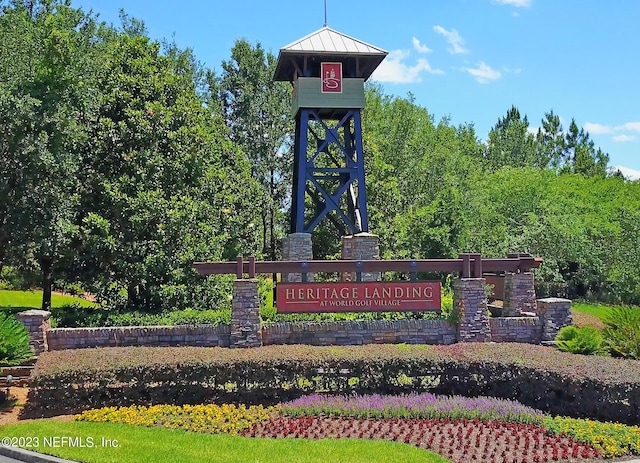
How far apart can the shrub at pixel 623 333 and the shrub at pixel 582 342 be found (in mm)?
250

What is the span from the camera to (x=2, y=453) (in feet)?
25.6

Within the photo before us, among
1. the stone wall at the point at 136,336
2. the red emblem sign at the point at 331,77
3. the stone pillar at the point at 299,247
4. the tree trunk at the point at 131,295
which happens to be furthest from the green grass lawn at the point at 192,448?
the red emblem sign at the point at 331,77

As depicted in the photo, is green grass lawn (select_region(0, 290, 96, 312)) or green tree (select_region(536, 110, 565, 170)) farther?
green tree (select_region(536, 110, 565, 170))

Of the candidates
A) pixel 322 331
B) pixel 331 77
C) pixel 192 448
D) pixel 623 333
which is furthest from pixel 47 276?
pixel 623 333

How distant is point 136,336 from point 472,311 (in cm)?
710

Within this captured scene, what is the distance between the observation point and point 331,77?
1825 cm

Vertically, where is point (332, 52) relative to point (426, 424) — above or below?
above

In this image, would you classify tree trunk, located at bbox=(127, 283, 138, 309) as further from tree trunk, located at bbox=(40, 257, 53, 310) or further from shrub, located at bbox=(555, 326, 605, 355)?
shrub, located at bbox=(555, 326, 605, 355)

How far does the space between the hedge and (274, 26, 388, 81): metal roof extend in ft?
33.7

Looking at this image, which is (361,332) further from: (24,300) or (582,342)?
(24,300)

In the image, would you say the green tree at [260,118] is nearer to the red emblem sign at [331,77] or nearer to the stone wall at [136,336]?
the red emblem sign at [331,77]

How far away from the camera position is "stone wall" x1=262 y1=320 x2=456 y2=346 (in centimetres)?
1195

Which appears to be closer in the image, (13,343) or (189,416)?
(189,416)

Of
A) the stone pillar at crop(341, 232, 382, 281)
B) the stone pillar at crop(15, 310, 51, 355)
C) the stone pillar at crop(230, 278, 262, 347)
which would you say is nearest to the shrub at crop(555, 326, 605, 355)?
the stone pillar at crop(230, 278, 262, 347)
